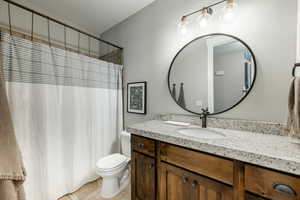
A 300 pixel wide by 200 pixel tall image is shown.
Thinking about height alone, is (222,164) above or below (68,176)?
above

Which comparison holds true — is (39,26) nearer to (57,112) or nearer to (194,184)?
(57,112)

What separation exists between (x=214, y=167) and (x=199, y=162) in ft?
0.31

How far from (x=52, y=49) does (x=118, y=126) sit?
1.43 meters

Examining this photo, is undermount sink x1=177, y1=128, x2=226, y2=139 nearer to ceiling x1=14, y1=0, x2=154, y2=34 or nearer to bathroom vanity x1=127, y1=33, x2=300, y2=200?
bathroom vanity x1=127, y1=33, x2=300, y2=200

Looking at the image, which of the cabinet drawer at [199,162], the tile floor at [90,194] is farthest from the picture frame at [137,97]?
the tile floor at [90,194]

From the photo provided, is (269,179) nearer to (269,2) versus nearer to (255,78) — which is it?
(255,78)

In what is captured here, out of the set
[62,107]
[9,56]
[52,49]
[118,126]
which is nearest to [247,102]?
[118,126]

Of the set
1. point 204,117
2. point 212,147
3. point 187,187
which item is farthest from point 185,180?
point 204,117

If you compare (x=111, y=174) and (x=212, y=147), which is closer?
(x=212, y=147)

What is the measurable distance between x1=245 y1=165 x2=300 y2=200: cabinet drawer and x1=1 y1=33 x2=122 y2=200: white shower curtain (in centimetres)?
184

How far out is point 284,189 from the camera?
0.61 meters

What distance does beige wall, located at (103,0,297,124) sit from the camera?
40.1 inches

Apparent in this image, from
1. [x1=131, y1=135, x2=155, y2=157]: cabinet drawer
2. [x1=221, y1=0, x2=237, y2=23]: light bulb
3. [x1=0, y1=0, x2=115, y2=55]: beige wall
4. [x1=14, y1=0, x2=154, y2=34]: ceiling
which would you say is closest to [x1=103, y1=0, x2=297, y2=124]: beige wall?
[x1=221, y1=0, x2=237, y2=23]: light bulb

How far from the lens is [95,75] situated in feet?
6.31
